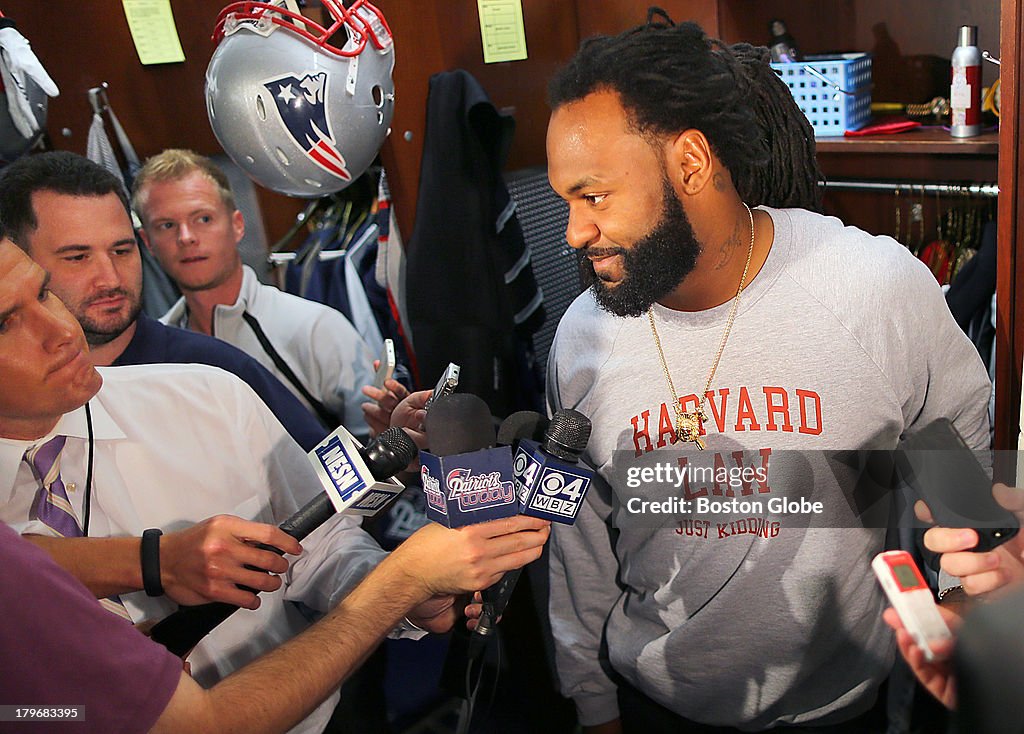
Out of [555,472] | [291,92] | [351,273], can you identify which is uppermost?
[291,92]

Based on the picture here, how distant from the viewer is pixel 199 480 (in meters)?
1.11

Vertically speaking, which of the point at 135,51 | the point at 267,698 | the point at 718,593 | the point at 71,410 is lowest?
the point at 718,593

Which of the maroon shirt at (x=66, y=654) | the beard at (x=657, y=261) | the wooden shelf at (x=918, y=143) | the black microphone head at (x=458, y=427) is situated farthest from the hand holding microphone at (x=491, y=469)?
the wooden shelf at (x=918, y=143)

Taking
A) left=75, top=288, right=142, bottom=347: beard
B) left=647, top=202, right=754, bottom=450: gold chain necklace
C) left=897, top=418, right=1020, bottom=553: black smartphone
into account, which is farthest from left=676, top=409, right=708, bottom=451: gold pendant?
left=75, top=288, right=142, bottom=347: beard

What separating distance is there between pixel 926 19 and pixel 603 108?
1036mm

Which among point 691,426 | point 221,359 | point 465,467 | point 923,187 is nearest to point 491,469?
point 465,467

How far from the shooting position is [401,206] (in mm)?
1755

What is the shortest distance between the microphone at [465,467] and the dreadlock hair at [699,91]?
0.42 m

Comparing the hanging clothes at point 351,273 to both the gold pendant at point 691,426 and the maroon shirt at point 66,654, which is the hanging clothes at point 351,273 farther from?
the maroon shirt at point 66,654

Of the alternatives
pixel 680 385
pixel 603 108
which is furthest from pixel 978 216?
pixel 603 108

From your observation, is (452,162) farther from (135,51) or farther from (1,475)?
(1,475)

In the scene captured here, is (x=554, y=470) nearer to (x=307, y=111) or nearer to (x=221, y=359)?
(x=221, y=359)

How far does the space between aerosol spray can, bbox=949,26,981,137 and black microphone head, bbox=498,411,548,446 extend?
3.29 feet

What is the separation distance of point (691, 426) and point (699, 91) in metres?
0.45
